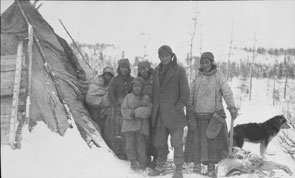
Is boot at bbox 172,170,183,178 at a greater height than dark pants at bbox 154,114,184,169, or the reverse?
dark pants at bbox 154,114,184,169

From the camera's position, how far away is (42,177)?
4.22 m

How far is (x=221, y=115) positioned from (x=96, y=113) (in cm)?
235

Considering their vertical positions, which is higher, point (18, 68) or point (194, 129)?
point (18, 68)

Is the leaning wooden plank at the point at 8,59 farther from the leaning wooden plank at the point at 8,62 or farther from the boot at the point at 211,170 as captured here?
the boot at the point at 211,170

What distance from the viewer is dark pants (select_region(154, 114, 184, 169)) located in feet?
17.3

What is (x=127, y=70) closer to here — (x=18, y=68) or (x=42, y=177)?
(x=18, y=68)

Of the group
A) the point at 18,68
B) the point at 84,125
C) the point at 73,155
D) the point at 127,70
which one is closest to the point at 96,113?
the point at 84,125

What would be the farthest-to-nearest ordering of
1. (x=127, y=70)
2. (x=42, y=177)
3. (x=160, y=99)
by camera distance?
(x=127, y=70) < (x=160, y=99) < (x=42, y=177)

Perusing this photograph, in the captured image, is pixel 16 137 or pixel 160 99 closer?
pixel 16 137

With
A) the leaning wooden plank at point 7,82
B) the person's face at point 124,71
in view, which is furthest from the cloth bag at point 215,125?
the leaning wooden plank at point 7,82

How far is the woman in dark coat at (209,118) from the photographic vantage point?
18.0 ft

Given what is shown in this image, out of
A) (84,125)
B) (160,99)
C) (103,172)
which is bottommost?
(103,172)

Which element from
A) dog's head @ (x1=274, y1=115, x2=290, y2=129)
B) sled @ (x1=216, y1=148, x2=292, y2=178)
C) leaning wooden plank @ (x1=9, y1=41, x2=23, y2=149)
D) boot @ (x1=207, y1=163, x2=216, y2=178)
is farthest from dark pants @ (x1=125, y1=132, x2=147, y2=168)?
dog's head @ (x1=274, y1=115, x2=290, y2=129)

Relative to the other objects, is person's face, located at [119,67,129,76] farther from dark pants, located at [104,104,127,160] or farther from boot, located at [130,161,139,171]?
boot, located at [130,161,139,171]
